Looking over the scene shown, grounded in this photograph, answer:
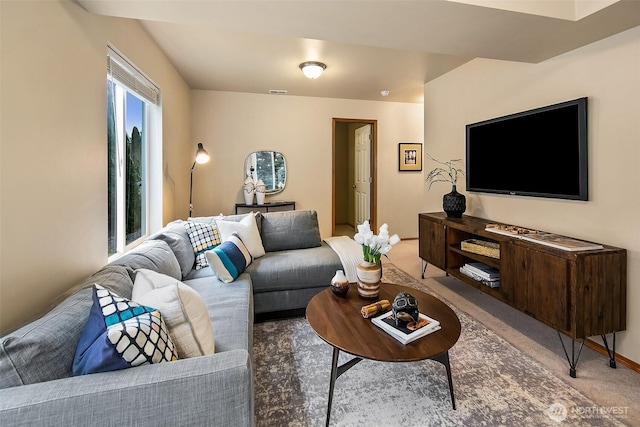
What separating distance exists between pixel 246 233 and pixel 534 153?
249 cm

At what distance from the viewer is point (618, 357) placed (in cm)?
207

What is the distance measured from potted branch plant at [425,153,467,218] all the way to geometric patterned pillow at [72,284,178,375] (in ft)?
9.60

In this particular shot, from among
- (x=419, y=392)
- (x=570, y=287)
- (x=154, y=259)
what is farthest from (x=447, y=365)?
(x=154, y=259)

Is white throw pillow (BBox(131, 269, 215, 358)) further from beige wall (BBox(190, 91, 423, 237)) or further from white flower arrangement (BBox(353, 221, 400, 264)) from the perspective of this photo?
beige wall (BBox(190, 91, 423, 237))

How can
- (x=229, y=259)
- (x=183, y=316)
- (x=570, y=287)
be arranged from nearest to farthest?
(x=183, y=316) → (x=570, y=287) → (x=229, y=259)

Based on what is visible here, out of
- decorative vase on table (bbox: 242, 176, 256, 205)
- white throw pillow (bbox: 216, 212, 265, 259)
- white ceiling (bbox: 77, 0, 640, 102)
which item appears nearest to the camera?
white ceiling (bbox: 77, 0, 640, 102)

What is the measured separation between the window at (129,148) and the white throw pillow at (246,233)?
0.73 metres

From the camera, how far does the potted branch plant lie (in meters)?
3.26

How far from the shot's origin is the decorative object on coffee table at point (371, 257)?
1919 mm

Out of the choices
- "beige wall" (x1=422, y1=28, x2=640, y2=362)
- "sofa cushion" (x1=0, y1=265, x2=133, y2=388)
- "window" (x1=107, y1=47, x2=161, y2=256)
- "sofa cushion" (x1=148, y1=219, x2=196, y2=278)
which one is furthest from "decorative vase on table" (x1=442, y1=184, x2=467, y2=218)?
"sofa cushion" (x1=0, y1=265, x2=133, y2=388)

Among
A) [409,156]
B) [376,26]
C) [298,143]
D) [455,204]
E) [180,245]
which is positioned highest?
[376,26]

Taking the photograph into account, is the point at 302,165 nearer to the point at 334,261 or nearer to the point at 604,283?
the point at 334,261

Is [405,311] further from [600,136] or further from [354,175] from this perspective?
[354,175]

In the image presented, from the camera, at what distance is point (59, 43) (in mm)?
1508
